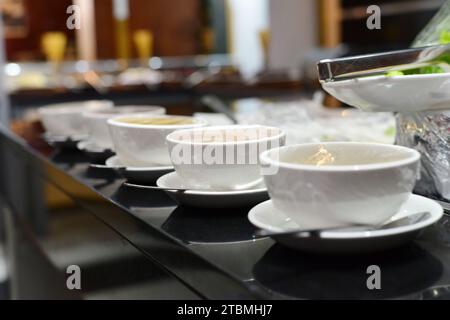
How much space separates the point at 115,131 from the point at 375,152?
429 millimetres

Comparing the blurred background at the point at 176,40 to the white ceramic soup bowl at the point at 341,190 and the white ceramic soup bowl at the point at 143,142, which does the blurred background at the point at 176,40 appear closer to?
the white ceramic soup bowl at the point at 143,142

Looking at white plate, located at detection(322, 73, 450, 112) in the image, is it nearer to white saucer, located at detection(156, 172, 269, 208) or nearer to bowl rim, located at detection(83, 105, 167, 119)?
white saucer, located at detection(156, 172, 269, 208)

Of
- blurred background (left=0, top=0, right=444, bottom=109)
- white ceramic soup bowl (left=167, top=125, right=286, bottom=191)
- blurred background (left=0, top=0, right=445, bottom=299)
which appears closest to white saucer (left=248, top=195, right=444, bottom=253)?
white ceramic soup bowl (left=167, top=125, right=286, bottom=191)

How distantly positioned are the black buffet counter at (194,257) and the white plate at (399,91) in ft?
0.50

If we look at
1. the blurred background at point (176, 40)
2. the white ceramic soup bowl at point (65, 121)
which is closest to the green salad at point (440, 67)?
the white ceramic soup bowl at point (65, 121)

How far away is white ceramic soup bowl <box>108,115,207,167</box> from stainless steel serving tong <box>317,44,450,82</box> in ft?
0.81

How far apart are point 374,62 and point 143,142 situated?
0.34 meters

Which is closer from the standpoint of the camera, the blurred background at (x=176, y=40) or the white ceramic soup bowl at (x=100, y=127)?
the white ceramic soup bowl at (x=100, y=127)

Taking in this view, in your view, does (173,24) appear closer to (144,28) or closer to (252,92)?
(144,28)

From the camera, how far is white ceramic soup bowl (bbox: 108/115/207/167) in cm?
88

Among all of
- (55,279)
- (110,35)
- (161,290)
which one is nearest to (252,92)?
(55,279)

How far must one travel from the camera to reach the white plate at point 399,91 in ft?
2.39

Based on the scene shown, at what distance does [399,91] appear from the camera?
750 mm

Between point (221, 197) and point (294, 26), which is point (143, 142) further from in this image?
point (294, 26)
